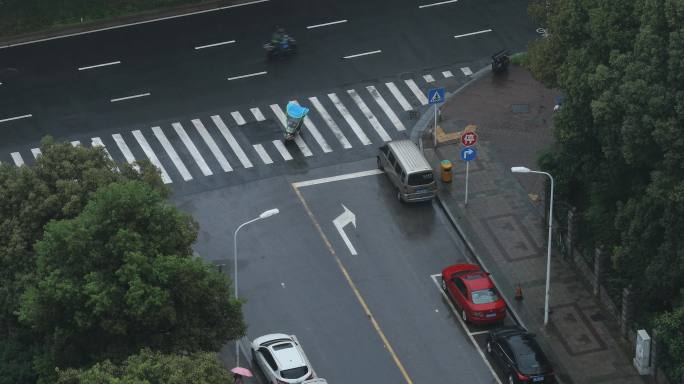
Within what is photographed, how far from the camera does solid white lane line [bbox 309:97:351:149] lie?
71.9 metres

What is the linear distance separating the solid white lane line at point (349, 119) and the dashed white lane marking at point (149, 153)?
10064 millimetres

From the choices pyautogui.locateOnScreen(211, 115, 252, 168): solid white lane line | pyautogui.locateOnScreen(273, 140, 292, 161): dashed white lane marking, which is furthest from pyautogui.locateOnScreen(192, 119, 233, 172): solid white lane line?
pyautogui.locateOnScreen(273, 140, 292, 161): dashed white lane marking

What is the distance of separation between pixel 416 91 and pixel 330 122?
5355mm

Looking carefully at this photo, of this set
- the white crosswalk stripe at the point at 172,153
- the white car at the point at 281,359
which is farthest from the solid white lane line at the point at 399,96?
the white car at the point at 281,359

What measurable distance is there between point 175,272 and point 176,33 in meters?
31.2

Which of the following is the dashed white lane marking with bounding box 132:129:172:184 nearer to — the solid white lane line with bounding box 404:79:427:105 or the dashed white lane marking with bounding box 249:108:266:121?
the dashed white lane marking with bounding box 249:108:266:121

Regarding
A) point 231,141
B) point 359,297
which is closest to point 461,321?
point 359,297

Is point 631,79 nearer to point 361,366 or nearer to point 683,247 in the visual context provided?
point 683,247

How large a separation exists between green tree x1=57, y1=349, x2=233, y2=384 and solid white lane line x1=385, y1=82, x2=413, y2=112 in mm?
27014

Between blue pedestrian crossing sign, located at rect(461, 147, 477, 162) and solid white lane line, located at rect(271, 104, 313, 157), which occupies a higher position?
blue pedestrian crossing sign, located at rect(461, 147, 477, 162)

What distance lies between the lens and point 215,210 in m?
67.7

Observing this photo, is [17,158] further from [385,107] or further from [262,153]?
[385,107]

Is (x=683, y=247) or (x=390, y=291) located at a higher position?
(x=683, y=247)

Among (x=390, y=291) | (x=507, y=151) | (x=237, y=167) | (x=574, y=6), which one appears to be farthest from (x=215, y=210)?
(x=574, y=6)
